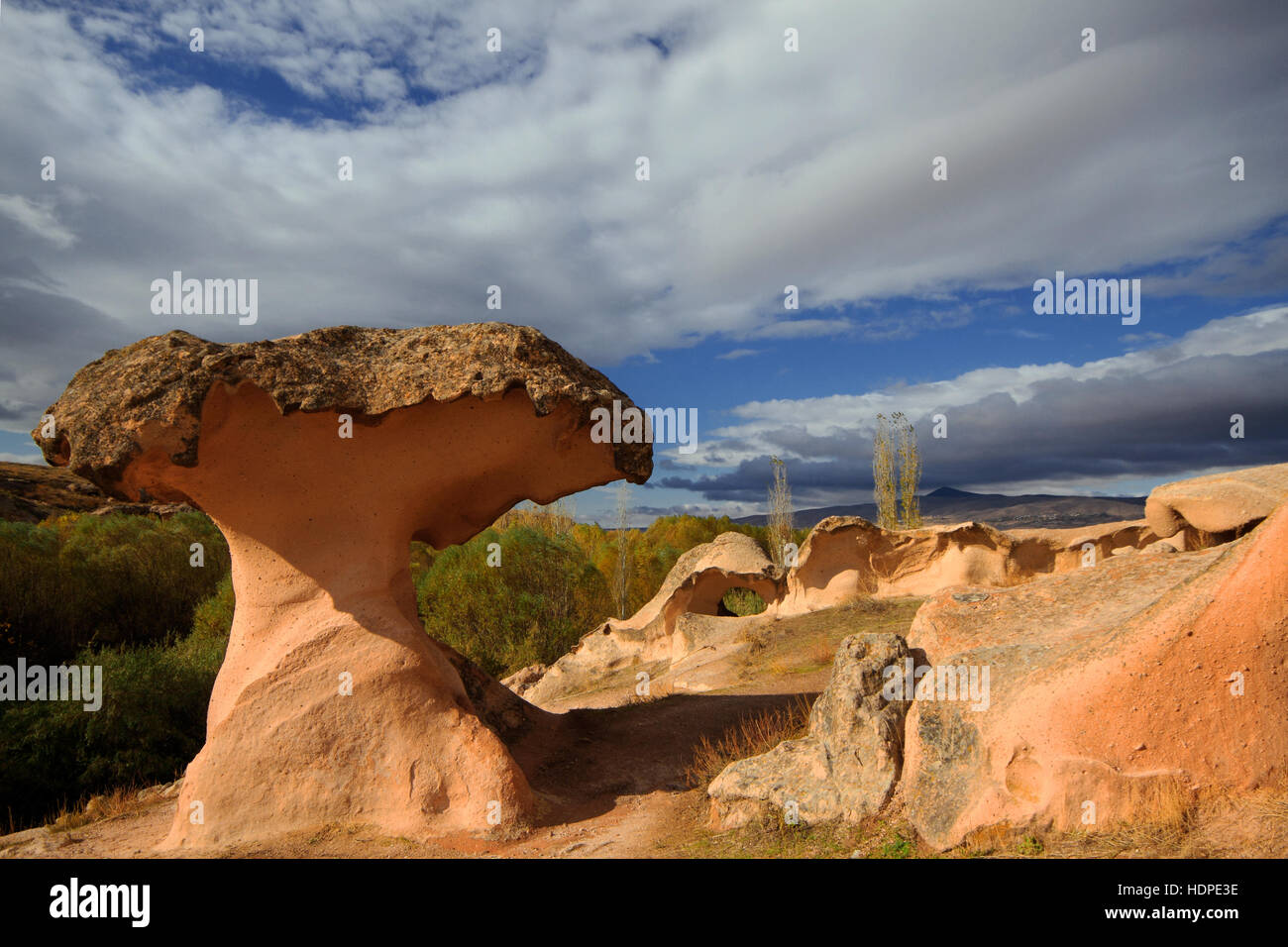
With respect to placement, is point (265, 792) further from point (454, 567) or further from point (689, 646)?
point (454, 567)

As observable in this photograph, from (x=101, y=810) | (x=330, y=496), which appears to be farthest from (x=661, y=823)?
(x=101, y=810)

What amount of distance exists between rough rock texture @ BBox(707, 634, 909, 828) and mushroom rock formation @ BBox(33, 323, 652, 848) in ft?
5.44

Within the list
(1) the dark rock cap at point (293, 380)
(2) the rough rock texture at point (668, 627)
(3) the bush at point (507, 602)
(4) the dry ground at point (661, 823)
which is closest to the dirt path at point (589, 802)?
(4) the dry ground at point (661, 823)

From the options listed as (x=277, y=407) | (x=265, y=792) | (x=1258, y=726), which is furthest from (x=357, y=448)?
(x=1258, y=726)

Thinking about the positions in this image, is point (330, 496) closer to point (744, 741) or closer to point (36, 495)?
point (744, 741)

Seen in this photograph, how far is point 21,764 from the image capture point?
1052 centimetres

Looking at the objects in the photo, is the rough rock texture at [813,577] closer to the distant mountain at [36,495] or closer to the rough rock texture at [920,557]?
the rough rock texture at [920,557]

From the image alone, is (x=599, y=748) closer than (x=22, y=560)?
Yes

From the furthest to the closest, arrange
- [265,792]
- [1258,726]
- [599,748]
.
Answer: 1. [599,748]
2. [265,792]
3. [1258,726]

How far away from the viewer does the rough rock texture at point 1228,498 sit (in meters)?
11.1

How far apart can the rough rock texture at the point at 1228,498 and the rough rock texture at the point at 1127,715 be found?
703 cm

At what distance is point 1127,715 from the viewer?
4.96m

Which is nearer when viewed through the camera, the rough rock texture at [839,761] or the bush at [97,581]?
the rough rock texture at [839,761]

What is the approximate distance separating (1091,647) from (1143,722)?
52 cm
